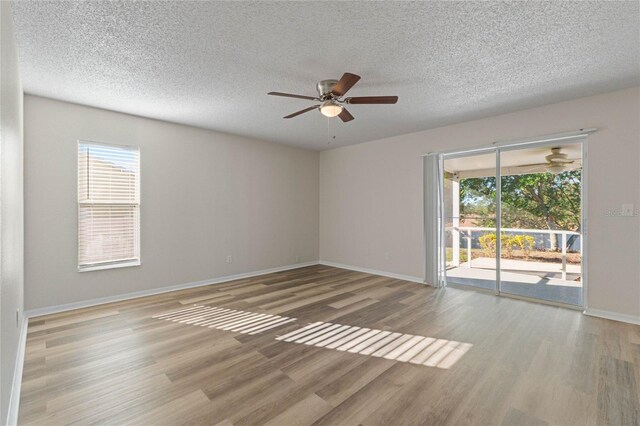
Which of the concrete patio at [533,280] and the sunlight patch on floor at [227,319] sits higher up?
the concrete patio at [533,280]

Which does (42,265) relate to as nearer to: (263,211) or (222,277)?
(222,277)

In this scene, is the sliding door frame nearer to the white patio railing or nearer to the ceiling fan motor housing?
the white patio railing

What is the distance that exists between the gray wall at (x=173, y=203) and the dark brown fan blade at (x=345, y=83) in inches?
123

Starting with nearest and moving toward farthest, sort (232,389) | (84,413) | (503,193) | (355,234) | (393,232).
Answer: (84,413) → (232,389) → (503,193) → (393,232) → (355,234)

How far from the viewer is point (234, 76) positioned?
3010 mm

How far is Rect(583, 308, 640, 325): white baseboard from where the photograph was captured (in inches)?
130

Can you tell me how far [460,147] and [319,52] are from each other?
319 cm

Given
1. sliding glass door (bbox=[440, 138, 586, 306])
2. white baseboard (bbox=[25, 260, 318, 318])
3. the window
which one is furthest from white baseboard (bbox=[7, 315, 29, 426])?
sliding glass door (bbox=[440, 138, 586, 306])

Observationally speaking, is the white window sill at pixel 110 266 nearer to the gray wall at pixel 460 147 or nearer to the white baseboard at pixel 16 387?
the white baseboard at pixel 16 387

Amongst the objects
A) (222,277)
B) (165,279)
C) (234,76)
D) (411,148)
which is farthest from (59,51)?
(411,148)

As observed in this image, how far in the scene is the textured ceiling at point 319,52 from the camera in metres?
2.04

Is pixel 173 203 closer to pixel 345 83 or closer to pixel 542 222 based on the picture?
pixel 345 83

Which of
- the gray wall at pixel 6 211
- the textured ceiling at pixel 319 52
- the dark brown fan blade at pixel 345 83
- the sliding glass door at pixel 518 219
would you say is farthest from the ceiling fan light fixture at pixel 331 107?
the sliding glass door at pixel 518 219

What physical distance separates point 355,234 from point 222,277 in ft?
9.31
